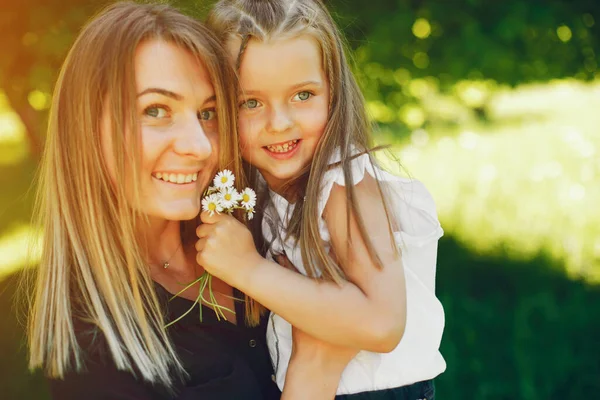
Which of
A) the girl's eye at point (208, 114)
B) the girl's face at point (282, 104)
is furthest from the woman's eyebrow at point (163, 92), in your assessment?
the girl's face at point (282, 104)

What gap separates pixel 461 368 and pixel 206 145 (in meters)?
2.53

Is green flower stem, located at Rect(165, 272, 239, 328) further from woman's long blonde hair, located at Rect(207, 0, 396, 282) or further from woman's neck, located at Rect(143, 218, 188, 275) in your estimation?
woman's long blonde hair, located at Rect(207, 0, 396, 282)

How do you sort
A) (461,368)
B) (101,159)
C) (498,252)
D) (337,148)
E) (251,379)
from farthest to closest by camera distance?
(498,252) < (461,368) < (337,148) < (251,379) < (101,159)

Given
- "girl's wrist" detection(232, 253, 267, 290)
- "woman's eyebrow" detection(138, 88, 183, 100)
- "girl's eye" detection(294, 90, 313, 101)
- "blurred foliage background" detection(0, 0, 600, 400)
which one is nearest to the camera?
→ "woman's eyebrow" detection(138, 88, 183, 100)

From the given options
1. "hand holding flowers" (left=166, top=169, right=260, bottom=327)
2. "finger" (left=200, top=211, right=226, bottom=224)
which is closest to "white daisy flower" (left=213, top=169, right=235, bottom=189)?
"hand holding flowers" (left=166, top=169, right=260, bottom=327)

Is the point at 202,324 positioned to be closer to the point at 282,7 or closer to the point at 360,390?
the point at 360,390

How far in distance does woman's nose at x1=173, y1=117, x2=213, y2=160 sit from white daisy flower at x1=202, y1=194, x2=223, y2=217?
191 millimetres

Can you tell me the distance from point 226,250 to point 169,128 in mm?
445

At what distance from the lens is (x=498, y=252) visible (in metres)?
4.81

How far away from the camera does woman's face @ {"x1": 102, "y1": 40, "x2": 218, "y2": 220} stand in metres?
2.35

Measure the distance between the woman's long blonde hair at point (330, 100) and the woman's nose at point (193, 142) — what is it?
12.6 inches

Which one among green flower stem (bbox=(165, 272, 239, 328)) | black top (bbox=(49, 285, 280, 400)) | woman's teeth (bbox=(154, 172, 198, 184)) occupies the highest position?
woman's teeth (bbox=(154, 172, 198, 184))

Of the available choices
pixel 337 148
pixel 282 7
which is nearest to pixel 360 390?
pixel 337 148

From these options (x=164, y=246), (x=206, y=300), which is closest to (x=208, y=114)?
(x=164, y=246)
